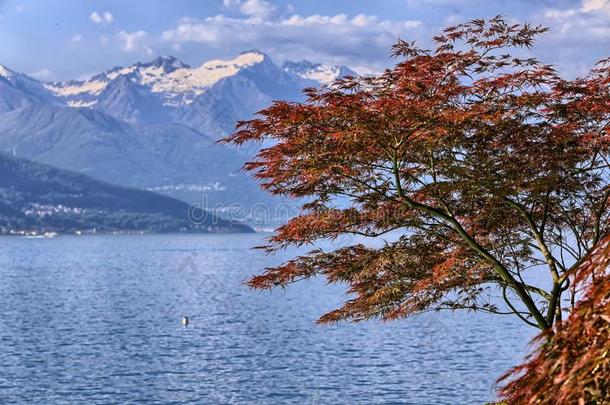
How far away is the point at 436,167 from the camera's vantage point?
15.4 meters

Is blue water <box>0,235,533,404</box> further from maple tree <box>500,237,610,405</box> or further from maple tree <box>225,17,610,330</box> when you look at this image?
maple tree <box>500,237,610,405</box>

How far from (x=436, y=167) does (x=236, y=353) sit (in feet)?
165

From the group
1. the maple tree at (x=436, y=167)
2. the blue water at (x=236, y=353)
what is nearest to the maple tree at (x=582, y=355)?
the maple tree at (x=436, y=167)

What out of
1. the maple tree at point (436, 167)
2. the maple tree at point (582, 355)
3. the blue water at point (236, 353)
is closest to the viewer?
the maple tree at point (582, 355)

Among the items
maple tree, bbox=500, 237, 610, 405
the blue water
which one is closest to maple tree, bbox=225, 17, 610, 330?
maple tree, bbox=500, 237, 610, 405

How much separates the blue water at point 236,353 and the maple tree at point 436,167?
1152 centimetres

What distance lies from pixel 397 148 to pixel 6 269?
172083mm

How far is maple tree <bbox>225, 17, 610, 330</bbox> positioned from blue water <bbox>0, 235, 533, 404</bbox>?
1152 cm

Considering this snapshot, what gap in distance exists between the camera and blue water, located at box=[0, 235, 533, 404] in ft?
156

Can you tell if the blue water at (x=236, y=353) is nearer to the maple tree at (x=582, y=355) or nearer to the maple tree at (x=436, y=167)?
the maple tree at (x=436, y=167)

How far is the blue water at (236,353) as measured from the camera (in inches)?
1871

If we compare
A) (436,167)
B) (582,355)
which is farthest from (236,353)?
(582,355)

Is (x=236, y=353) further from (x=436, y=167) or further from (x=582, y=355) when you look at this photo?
(x=582, y=355)

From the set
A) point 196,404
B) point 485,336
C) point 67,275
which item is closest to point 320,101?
point 196,404
